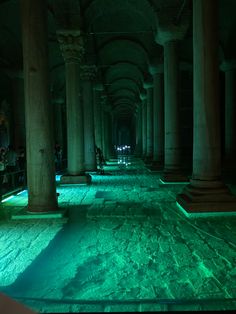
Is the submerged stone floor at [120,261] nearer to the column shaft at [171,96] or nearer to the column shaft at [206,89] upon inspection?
the column shaft at [206,89]

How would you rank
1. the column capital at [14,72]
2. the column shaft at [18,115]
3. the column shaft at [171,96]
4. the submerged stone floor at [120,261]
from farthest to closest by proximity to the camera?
1. the column shaft at [18,115]
2. the column capital at [14,72]
3. the column shaft at [171,96]
4. the submerged stone floor at [120,261]

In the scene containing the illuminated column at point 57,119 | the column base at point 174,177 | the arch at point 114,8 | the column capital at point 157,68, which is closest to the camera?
the column base at point 174,177

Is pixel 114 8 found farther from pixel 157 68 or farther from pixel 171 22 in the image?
pixel 157 68

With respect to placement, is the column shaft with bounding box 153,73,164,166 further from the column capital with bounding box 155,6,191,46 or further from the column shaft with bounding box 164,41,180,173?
the column capital with bounding box 155,6,191,46

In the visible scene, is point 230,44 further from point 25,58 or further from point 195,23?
point 25,58

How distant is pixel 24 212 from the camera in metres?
7.56

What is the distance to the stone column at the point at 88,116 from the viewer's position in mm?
16578

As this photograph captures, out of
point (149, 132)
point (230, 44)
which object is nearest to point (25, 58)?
point (230, 44)

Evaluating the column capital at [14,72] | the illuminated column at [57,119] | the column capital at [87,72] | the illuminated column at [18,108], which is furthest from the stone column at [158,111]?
the illuminated column at [57,119]

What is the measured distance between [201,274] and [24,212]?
4638 mm

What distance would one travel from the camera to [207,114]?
25.1 feet

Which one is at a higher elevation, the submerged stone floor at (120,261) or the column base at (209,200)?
the column base at (209,200)

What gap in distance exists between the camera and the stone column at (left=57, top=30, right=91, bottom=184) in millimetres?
12680

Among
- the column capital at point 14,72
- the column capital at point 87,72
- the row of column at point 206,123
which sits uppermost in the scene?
the column capital at point 14,72
